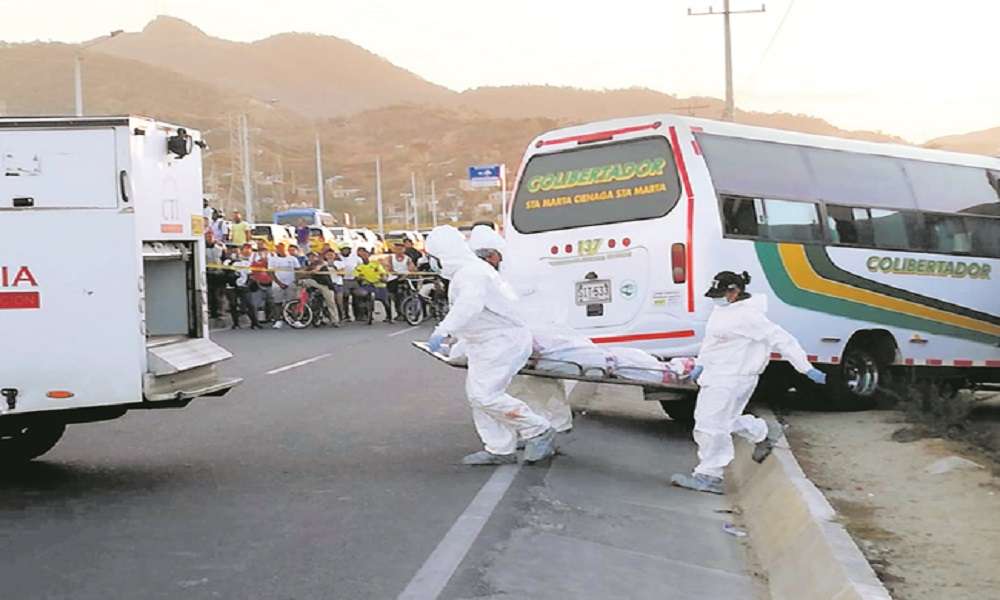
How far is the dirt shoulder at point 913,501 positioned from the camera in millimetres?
6277

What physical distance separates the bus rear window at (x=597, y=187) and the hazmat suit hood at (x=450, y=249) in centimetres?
277

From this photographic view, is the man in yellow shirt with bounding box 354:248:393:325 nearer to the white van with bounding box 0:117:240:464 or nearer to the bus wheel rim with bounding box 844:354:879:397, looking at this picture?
the bus wheel rim with bounding box 844:354:879:397

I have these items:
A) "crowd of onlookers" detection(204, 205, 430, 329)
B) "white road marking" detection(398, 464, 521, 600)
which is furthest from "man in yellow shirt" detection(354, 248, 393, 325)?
"white road marking" detection(398, 464, 521, 600)

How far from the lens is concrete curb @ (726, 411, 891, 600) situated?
581 centimetres

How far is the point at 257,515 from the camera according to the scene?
7703 mm

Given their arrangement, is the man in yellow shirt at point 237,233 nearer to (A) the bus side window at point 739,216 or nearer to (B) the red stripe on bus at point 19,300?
(A) the bus side window at point 739,216

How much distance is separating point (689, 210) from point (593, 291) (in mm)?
1155

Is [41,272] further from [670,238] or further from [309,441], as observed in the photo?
[670,238]

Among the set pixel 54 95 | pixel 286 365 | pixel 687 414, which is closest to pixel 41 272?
pixel 687 414

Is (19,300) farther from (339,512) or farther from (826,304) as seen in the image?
(826,304)

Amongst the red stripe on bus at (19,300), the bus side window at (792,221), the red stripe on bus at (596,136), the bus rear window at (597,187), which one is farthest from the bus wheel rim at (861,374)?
the red stripe on bus at (19,300)

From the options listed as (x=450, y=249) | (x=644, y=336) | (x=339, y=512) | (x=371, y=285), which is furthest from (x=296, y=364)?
(x=371, y=285)

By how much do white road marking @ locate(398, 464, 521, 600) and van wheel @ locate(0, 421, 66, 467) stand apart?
130 inches

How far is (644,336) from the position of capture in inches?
447
